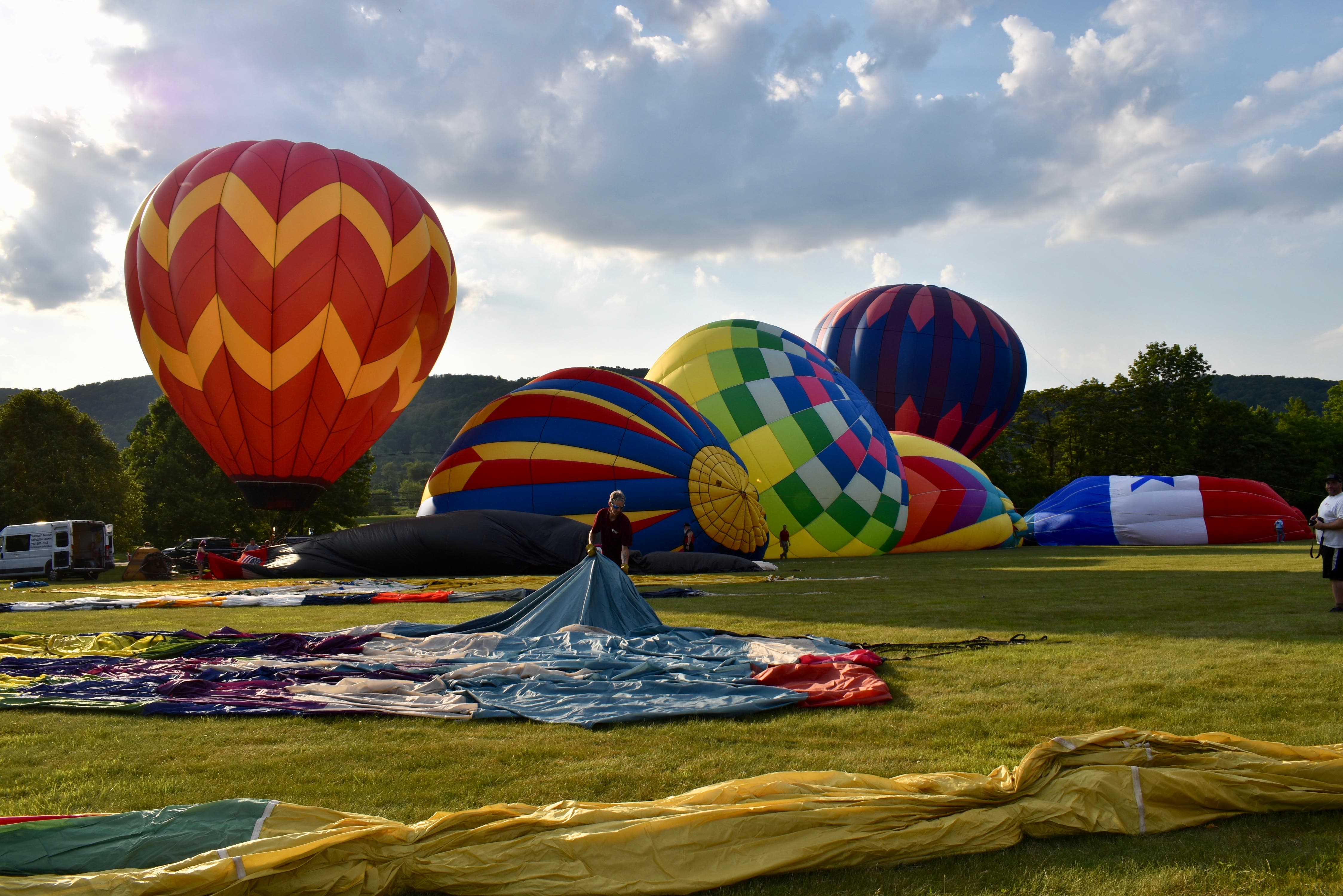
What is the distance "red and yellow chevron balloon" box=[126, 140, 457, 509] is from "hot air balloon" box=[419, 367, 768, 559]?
83.4 inches

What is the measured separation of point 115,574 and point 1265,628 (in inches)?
1040

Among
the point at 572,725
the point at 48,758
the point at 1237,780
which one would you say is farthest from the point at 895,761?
the point at 48,758

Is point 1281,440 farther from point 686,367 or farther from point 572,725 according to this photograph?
point 572,725

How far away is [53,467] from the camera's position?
29500mm

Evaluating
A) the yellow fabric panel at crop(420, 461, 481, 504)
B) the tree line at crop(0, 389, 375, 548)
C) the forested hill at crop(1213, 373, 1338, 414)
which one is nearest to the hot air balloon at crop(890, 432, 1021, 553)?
the yellow fabric panel at crop(420, 461, 481, 504)

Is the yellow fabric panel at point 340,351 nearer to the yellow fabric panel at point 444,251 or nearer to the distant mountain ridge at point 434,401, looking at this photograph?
the yellow fabric panel at point 444,251

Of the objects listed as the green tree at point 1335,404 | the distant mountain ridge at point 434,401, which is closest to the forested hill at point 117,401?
the distant mountain ridge at point 434,401

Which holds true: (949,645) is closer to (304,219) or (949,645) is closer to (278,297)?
(278,297)

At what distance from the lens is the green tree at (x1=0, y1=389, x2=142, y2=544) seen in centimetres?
2891

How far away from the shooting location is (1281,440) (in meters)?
42.2

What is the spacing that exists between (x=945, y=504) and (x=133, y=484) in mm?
27385

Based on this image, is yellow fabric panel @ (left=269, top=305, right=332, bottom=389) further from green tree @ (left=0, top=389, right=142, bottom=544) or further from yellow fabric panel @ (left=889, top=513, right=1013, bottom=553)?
green tree @ (left=0, top=389, right=142, bottom=544)

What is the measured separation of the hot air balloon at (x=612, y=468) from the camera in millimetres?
14414

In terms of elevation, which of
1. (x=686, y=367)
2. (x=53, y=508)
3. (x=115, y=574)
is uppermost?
(x=686, y=367)
